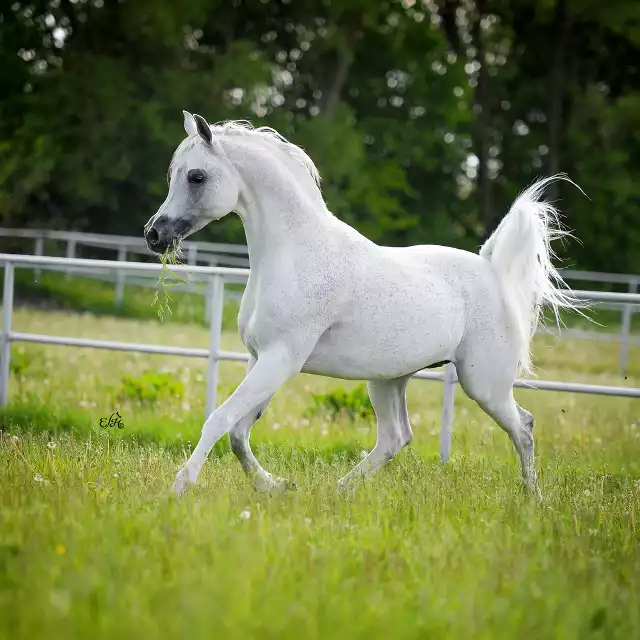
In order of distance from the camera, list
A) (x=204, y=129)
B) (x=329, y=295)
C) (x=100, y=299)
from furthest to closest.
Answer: (x=100, y=299) → (x=329, y=295) → (x=204, y=129)

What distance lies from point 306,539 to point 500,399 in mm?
2025

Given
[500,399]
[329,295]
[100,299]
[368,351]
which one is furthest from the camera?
[100,299]

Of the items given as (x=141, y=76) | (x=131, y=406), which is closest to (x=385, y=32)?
(x=141, y=76)

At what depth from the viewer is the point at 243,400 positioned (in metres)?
5.06

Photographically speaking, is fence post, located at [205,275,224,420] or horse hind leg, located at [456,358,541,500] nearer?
horse hind leg, located at [456,358,541,500]

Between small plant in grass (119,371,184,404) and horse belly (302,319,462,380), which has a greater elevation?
horse belly (302,319,462,380)

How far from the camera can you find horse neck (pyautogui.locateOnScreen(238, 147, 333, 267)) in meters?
5.36

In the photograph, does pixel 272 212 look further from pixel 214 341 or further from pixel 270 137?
pixel 214 341

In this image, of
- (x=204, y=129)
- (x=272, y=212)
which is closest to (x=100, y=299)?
(x=272, y=212)

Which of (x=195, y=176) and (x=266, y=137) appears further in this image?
(x=266, y=137)

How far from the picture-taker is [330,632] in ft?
10.6

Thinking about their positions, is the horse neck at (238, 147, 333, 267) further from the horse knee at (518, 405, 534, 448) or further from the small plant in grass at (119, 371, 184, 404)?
the small plant in grass at (119, 371, 184, 404)

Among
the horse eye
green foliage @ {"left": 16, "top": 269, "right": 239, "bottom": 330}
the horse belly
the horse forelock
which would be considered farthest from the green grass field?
green foliage @ {"left": 16, "top": 269, "right": 239, "bottom": 330}

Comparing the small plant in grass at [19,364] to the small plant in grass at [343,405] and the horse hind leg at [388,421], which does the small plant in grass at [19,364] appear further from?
the horse hind leg at [388,421]
